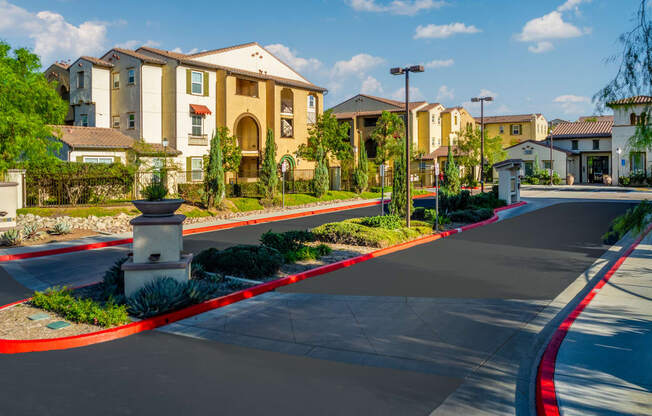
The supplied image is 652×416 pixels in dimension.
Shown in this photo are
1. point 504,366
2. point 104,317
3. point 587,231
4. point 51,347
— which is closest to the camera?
point 504,366

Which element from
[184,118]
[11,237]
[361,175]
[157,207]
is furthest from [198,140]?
[157,207]

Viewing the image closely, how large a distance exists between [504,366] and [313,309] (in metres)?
3.75

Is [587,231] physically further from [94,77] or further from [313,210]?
[94,77]

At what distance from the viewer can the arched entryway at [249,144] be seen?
142 ft

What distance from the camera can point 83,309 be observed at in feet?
29.2

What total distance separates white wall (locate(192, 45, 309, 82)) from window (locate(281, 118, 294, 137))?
4.01 metres

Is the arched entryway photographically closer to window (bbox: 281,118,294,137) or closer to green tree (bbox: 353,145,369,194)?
window (bbox: 281,118,294,137)

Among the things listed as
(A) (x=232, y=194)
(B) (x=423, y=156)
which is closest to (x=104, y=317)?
(A) (x=232, y=194)

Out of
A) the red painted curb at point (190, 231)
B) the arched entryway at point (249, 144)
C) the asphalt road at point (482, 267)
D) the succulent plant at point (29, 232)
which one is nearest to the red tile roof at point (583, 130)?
the arched entryway at point (249, 144)

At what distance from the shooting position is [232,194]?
115 feet

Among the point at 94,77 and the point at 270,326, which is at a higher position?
the point at 94,77

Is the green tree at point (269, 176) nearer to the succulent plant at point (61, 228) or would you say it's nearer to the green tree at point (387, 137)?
the succulent plant at point (61, 228)

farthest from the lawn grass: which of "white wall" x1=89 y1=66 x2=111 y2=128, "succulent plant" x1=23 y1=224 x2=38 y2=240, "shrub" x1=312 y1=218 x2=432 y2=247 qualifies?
"white wall" x1=89 y1=66 x2=111 y2=128

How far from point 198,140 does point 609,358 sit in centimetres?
3534
